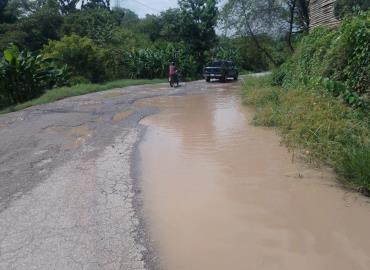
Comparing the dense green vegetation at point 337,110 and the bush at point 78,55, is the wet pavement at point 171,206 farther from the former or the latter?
the bush at point 78,55

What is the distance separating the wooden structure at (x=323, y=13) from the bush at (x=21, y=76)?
45.3ft

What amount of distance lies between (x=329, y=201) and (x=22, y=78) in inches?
749

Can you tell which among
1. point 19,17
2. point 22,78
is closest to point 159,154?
point 22,78

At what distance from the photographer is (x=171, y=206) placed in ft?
19.2

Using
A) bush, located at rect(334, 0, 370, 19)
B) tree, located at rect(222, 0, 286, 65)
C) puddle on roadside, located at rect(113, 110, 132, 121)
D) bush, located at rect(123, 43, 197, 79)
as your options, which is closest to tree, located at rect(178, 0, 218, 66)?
bush, located at rect(123, 43, 197, 79)

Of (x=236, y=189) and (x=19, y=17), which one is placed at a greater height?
(x=19, y=17)

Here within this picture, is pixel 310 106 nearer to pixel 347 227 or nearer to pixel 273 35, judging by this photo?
pixel 347 227

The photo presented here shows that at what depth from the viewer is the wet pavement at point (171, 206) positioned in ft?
14.5

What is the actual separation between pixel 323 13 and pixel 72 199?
15.3 m

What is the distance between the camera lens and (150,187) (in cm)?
664

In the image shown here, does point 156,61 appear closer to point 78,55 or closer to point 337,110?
point 78,55

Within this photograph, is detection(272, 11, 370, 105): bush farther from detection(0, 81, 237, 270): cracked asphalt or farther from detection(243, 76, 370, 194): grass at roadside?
detection(0, 81, 237, 270): cracked asphalt

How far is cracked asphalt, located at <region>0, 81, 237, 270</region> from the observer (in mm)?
4441

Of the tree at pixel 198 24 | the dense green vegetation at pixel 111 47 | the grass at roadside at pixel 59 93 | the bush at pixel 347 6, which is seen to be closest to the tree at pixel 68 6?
the dense green vegetation at pixel 111 47
